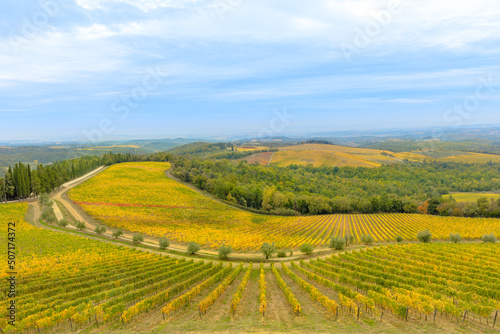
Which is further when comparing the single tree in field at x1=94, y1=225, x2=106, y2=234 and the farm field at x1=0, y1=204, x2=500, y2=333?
the single tree in field at x1=94, y1=225, x2=106, y2=234

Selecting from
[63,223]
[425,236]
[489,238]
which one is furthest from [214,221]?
[489,238]

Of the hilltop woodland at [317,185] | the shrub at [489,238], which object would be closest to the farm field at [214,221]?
the shrub at [489,238]

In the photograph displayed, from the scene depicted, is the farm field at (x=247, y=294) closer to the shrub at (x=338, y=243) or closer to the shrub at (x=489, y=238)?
the shrub at (x=338, y=243)

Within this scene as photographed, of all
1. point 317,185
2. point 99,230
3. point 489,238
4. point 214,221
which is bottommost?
point 317,185

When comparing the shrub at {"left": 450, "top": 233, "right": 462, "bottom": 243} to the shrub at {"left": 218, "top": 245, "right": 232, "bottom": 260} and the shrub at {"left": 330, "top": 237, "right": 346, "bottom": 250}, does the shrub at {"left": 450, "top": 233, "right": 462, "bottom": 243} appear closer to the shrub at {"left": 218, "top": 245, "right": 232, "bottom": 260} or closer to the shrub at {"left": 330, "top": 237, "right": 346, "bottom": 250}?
the shrub at {"left": 330, "top": 237, "right": 346, "bottom": 250}

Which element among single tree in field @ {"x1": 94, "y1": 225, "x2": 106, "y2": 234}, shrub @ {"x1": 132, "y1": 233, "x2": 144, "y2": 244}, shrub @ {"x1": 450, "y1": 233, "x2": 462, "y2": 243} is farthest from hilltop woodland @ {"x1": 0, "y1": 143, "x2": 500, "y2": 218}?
shrub @ {"x1": 132, "y1": 233, "x2": 144, "y2": 244}

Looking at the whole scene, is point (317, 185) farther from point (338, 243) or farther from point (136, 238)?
point (136, 238)
